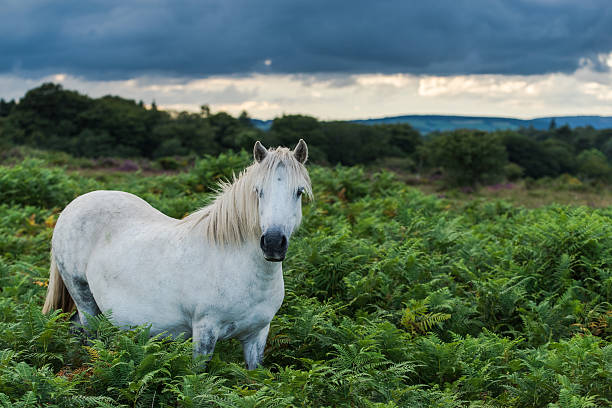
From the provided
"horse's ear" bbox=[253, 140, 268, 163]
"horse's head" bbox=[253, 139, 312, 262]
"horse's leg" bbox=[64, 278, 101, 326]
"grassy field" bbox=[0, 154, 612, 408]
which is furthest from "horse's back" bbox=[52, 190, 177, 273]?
"horse's head" bbox=[253, 139, 312, 262]

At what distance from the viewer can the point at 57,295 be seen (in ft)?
16.0

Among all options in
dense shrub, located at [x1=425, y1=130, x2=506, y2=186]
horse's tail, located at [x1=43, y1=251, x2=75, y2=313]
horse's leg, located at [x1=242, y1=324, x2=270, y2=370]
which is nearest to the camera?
horse's leg, located at [x1=242, y1=324, x2=270, y2=370]

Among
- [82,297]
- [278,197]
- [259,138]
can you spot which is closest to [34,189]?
[82,297]

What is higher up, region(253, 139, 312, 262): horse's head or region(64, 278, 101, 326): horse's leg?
region(253, 139, 312, 262): horse's head

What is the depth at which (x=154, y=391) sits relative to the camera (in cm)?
335

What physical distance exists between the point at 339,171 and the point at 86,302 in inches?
405

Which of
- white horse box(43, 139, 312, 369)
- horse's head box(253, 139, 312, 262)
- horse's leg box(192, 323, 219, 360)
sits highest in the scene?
horse's head box(253, 139, 312, 262)

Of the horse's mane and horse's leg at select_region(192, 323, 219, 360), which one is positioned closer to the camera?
the horse's mane

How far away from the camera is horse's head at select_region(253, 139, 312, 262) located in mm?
3316

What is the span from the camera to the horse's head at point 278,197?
131 inches

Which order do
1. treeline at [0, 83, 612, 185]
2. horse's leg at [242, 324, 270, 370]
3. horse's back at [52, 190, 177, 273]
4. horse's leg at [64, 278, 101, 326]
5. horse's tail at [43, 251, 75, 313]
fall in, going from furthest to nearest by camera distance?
1. treeline at [0, 83, 612, 185]
2. horse's tail at [43, 251, 75, 313]
3. horse's leg at [64, 278, 101, 326]
4. horse's back at [52, 190, 177, 273]
5. horse's leg at [242, 324, 270, 370]

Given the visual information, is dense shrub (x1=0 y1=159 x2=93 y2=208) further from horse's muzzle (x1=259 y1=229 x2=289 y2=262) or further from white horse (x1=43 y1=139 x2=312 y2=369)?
horse's muzzle (x1=259 y1=229 x2=289 y2=262)

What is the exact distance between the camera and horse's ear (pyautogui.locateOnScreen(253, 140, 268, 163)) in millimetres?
3585

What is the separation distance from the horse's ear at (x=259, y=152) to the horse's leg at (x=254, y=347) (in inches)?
60.2
